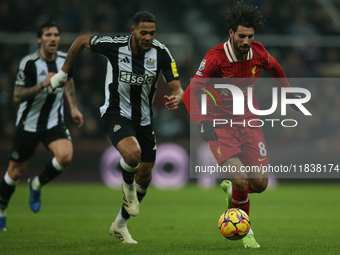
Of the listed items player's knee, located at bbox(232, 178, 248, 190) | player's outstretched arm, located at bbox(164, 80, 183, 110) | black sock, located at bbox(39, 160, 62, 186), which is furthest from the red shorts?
black sock, located at bbox(39, 160, 62, 186)

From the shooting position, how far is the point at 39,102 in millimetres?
7414

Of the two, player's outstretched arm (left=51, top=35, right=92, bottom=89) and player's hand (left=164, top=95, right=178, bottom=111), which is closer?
player's hand (left=164, top=95, right=178, bottom=111)

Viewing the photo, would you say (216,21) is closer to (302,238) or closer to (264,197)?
(264,197)

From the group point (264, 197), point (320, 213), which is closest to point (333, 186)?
point (264, 197)

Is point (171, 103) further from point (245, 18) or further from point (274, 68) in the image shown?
point (274, 68)

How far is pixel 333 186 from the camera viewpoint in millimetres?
14672

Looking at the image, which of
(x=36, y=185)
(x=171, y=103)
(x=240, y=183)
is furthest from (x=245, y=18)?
(x=36, y=185)

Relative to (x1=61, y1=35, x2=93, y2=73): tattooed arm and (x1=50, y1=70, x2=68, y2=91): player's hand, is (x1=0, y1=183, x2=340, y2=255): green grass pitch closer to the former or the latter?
(x1=50, y1=70, x2=68, y2=91): player's hand

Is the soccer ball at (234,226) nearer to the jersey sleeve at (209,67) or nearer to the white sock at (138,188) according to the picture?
the white sock at (138,188)

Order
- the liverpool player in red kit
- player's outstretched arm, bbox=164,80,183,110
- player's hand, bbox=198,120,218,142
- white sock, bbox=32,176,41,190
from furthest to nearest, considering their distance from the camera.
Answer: white sock, bbox=32,176,41,190
the liverpool player in red kit
player's outstretched arm, bbox=164,80,183,110
player's hand, bbox=198,120,218,142

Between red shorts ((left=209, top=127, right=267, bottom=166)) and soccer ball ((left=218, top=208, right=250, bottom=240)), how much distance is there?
755 mm

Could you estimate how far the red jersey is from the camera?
548 cm

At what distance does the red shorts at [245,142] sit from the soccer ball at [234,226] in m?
0.75

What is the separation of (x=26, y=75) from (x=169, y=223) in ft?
9.85
